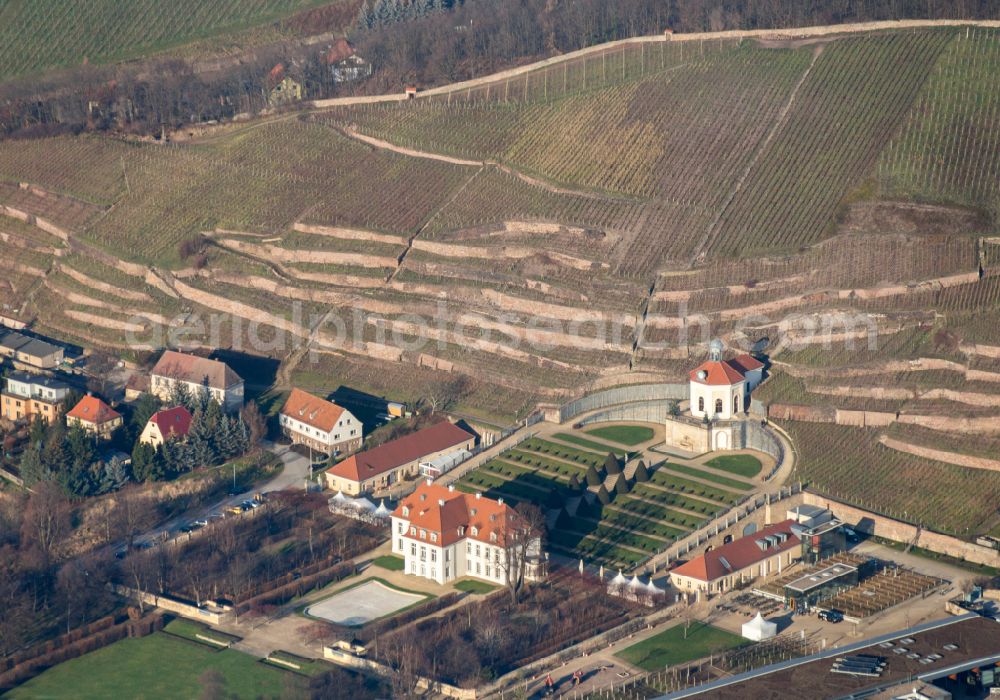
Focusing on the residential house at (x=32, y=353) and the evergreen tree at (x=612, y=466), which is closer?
the evergreen tree at (x=612, y=466)

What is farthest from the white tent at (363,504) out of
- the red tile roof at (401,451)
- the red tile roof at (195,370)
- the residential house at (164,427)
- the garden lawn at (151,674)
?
the garden lawn at (151,674)

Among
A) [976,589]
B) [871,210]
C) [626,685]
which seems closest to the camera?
[626,685]

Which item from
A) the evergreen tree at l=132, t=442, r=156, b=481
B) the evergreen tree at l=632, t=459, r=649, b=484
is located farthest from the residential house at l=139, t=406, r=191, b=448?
the evergreen tree at l=632, t=459, r=649, b=484

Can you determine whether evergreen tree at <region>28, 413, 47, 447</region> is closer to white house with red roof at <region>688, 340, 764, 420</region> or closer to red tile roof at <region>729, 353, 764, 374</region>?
white house with red roof at <region>688, 340, 764, 420</region>

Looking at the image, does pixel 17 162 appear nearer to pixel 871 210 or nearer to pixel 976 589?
pixel 871 210

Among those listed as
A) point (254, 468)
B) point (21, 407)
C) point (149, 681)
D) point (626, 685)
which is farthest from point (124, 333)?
point (626, 685)

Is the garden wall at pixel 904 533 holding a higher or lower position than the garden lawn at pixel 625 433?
lower

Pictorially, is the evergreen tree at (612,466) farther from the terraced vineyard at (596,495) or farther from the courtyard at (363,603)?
the courtyard at (363,603)
